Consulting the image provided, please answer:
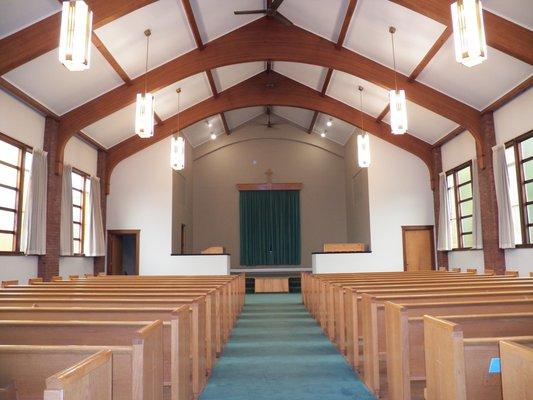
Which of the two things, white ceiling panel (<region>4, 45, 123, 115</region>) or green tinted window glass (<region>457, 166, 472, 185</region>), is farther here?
green tinted window glass (<region>457, 166, 472, 185</region>)

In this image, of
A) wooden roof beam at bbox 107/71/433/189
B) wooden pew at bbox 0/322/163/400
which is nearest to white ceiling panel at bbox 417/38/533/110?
wooden roof beam at bbox 107/71/433/189

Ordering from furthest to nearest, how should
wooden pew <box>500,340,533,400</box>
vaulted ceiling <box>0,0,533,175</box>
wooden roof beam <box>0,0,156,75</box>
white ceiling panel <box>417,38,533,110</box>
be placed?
white ceiling panel <box>417,38,533,110</box> < vaulted ceiling <box>0,0,533,175</box> < wooden roof beam <box>0,0,156,75</box> < wooden pew <box>500,340,533,400</box>

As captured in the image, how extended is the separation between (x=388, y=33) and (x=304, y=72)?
3079mm

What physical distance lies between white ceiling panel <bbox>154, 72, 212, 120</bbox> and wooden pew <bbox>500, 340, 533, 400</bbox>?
905 centimetres

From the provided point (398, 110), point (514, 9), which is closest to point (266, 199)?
point (398, 110)

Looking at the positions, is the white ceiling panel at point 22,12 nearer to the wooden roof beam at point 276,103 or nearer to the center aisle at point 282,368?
the center aisle at point 282,368

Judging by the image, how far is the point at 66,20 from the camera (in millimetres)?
3854

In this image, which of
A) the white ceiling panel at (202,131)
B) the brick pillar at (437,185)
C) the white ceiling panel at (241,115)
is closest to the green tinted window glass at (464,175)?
the brick pillar at (437,185)

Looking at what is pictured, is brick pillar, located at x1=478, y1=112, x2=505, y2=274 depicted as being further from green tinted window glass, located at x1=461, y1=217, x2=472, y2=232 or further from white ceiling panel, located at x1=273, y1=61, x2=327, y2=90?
white ceiling panel, located at x1=273, y1=61, x2=327, y2=90

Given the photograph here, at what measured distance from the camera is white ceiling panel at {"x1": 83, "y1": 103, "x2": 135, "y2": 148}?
373 inches

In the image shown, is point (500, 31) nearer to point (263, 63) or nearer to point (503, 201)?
point (503, 201)

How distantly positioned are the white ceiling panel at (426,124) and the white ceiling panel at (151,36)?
194 inches

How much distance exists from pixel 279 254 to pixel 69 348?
13.3 m

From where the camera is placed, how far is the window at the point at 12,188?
22.3ft
